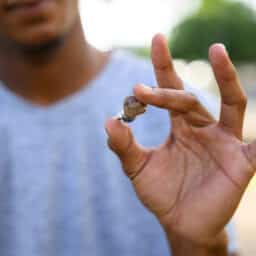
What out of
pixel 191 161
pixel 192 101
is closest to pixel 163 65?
pixel 192 101

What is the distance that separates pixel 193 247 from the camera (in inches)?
76.6

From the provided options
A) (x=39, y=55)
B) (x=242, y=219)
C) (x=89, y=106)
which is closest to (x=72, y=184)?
(x=89, y=106)

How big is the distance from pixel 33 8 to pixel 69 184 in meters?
0.46

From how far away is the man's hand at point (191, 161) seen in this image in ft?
6.22

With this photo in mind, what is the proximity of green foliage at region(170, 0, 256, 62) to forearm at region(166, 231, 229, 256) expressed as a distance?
30.9 m

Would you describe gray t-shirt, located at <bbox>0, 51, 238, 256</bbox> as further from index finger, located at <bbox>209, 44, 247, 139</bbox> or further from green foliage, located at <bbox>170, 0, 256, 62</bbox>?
green foliage, located at <bbox>170, 0, 256, 62</bbox>

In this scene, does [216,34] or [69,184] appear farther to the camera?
[216,34]

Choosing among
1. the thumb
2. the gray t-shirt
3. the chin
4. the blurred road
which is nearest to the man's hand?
the thumb

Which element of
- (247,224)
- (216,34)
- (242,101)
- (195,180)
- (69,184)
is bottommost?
(216,34)

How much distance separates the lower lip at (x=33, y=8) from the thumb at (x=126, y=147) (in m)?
0.44

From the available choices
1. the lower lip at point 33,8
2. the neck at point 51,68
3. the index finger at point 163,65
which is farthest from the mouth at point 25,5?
the index finger at point 163,65

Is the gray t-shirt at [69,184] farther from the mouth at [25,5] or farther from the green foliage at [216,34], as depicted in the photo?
the green foliage at [216,34]

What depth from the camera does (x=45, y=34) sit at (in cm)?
220

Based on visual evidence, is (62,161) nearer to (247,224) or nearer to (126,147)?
(126,147)
